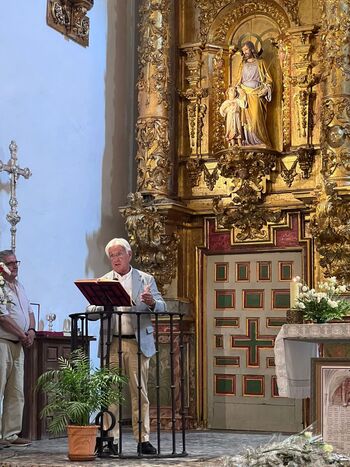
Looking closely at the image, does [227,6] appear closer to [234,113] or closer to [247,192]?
[234,113]

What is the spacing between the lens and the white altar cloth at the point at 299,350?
24.4ft

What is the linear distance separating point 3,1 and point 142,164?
2.68 metres

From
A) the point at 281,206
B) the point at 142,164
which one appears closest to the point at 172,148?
the point at 142,164

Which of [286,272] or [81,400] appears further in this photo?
[286,272]

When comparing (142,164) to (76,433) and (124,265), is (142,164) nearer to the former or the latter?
(124,265)

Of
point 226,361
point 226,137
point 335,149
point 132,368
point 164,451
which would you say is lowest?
point 164,451

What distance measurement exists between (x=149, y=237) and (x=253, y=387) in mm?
2126

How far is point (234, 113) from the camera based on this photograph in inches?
453

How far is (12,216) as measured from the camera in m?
9.77

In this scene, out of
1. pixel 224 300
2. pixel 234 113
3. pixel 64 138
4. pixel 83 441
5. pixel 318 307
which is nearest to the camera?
pixel 83 441

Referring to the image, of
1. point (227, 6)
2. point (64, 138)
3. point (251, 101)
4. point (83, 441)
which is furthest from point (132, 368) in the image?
point (227, 6)

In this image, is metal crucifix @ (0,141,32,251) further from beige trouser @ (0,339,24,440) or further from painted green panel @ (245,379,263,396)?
painted green panel @ (245,379,263,396)

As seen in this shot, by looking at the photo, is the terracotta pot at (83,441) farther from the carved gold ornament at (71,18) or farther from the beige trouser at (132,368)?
the carved gold ornament at (71,18)

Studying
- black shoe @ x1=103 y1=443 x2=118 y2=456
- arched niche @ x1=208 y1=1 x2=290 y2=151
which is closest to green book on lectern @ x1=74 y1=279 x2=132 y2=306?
black shoe @ x1=103 y1=443 x2=118 y2=456
